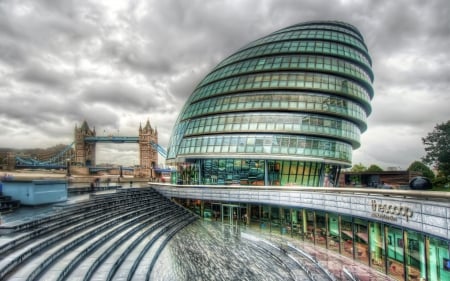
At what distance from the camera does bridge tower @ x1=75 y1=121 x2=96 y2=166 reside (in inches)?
7259

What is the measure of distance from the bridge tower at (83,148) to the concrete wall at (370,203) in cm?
17724

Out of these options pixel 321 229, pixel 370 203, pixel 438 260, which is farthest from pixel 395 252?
pixel 321 229

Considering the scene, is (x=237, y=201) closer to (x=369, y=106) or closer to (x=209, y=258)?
(x=209, y=258)

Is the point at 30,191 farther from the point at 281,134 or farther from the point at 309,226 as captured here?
the point at 281,134

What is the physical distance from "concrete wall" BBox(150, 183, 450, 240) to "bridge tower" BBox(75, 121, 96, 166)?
17724cm

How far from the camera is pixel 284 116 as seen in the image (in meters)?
43.3

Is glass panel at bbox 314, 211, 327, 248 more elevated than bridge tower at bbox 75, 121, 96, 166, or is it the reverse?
bridge tower at bbox 75, 121, 96, 166

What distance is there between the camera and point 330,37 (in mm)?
50938

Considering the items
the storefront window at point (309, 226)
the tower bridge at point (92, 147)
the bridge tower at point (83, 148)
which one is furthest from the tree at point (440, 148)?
the bridge tower at point (83, 148)

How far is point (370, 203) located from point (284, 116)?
26.4m

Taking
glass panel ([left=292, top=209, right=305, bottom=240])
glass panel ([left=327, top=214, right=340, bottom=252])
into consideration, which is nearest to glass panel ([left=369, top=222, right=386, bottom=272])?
glass panel ([left=327, top=214, right=340, bottom=252])

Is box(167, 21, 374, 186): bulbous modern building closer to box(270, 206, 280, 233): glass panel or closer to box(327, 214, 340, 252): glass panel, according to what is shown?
box(270, 206, 280, 233): glass panel

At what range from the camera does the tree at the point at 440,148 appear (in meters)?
37.2

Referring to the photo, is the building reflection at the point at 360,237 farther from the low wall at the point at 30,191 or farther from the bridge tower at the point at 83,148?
the bridge tower at the point at 83,148
